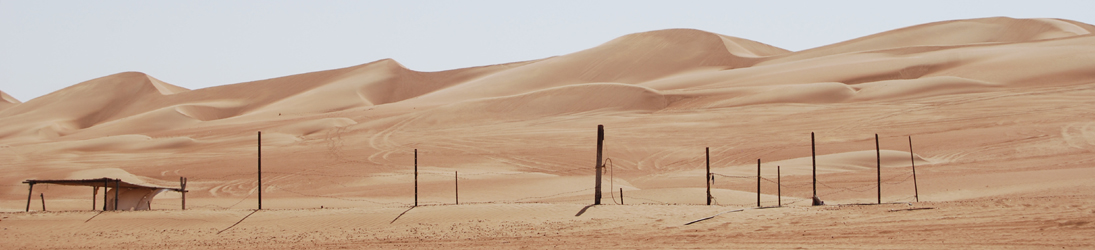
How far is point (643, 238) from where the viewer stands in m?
14.7

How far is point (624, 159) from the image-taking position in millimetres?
39000

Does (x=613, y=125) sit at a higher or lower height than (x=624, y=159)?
higher

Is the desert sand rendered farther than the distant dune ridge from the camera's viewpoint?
No

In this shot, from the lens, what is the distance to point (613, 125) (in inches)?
1948

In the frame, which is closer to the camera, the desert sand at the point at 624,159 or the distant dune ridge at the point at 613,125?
the desert sand at the point at 624,159

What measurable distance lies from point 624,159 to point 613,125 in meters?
10.6

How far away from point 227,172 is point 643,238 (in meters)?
26.4

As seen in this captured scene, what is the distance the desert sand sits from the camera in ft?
51.6

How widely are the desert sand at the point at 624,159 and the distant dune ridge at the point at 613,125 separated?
0.22 metres

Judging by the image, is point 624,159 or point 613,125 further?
point 613,125

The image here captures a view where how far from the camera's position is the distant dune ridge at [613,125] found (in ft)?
110

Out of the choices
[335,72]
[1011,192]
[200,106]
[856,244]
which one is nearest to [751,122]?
[1011,192]

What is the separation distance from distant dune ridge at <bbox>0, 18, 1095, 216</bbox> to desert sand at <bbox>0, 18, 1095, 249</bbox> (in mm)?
223

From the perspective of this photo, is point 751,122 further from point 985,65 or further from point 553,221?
point 553,221
